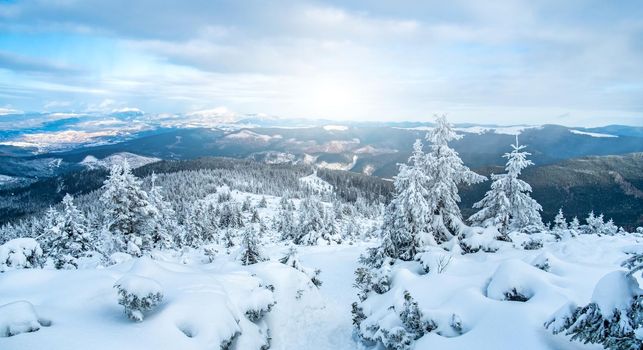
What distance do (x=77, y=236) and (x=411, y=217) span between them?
25287 mm

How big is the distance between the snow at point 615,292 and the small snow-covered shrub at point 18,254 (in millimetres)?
22091

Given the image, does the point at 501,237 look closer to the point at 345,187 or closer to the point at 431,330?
the point at 431,330

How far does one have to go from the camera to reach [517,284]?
980 centimetres

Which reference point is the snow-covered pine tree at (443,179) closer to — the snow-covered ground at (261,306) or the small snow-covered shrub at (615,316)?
the snow-covered ground at (261,306)

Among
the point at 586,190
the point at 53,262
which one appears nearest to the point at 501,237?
the point at 53,262

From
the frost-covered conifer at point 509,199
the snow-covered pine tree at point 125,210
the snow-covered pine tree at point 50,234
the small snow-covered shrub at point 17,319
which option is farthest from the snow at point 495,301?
the snow-covered pine tree at point 50,234

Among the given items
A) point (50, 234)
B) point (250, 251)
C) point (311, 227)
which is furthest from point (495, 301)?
point (311, 227)

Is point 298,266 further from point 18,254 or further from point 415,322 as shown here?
point 18,254

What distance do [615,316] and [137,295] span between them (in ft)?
34.3

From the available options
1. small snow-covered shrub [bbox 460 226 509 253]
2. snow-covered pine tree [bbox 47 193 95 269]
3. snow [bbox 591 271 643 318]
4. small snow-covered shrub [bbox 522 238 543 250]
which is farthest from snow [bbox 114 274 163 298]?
snow-covered pine tree [bbox 47 193 95 269]

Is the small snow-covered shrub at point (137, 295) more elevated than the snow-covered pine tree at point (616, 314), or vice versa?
the snow-covered pine tree at point (616, 314)

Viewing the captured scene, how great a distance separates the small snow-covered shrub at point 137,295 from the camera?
30.7 ft

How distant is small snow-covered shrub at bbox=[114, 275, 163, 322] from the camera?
9.37m

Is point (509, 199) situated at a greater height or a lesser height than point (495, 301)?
lesser
